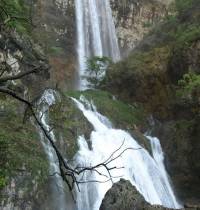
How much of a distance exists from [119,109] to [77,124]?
6200 mm

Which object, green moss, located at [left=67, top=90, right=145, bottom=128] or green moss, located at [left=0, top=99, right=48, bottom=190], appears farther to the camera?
green moss, located at [left=67, top=90, right=145, bottom=128]

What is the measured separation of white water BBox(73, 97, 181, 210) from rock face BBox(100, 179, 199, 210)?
11.0 feet

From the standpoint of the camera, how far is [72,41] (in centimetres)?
4084

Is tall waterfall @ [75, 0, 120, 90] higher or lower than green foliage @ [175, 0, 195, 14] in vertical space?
higher

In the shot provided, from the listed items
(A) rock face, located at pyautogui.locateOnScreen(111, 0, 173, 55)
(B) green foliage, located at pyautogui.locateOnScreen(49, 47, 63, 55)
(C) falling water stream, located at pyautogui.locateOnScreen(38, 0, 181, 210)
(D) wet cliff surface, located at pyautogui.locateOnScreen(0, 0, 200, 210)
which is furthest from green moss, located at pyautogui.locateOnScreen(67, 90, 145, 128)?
(A) rock face, located at pyautogui.locateOnScreen(111, 0, 173, 55)

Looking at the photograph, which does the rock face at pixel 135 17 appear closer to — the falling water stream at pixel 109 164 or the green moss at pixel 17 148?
the falling water stream at pixel 109 164

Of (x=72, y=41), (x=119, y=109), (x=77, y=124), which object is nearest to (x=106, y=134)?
(x=77, y=124)

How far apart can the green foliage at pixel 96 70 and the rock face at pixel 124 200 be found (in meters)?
19.7

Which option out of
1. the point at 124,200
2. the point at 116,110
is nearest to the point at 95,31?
the point at 116,110

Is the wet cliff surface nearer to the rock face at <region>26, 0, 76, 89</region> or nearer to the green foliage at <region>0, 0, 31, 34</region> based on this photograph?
the rock face at <region>26, 0, 76, 89</region>

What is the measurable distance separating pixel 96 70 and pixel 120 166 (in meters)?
16.6

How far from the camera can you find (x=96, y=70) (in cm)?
3391

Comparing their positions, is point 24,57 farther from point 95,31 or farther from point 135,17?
point 135,17

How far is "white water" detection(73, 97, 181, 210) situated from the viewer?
1666 centimetres
